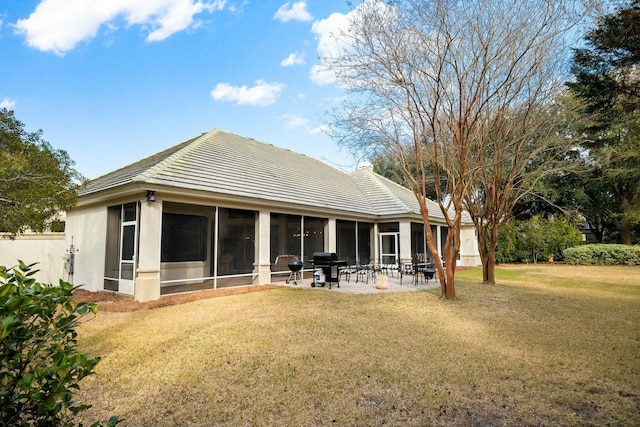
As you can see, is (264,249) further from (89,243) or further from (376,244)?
(376,244)

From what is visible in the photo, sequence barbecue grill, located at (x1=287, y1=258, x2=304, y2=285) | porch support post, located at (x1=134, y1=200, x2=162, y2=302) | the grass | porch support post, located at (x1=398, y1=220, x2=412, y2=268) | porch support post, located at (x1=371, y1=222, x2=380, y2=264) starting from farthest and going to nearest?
porch support post, located at (x1=371, y1=222, x2=380, y2=264), porch support post, located at (x1=398, y1=220, x2=412, y2=268), barbecue grill, located at (x1=287, y1=258, x2=304, y2=285), porch support post, located at (x1=134, y1=200, x2=162, y2=302), the grass

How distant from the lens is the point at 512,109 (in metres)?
10.7

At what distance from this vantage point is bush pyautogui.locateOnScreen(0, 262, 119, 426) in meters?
1.53

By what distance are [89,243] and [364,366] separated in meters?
11.1

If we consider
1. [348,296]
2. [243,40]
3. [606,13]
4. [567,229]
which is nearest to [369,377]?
[348,296]

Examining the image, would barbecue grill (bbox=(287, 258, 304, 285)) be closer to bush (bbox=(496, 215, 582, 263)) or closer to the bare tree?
the bare tree

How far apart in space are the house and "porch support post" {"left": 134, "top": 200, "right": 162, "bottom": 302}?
1.0 inches

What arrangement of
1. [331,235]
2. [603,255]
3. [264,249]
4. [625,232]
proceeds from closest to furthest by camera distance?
[264,249]
[331,235]
[603,255]
[625,232]

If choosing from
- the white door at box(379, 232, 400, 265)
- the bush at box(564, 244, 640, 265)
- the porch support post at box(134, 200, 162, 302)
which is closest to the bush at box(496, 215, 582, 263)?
the bush at box(564, 244, 640, 265)

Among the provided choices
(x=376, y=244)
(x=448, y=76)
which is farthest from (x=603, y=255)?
(x=448, y=76)

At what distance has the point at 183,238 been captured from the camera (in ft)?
36.8

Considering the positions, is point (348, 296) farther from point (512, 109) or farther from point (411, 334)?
point (512, 109)

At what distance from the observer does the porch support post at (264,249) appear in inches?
478

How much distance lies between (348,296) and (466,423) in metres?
6.77
